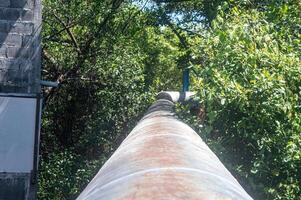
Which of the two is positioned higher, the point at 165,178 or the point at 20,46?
the point at 165,178

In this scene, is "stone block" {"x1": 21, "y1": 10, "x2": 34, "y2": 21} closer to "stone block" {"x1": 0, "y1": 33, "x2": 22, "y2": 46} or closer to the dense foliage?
"stone block" {"x1": 0, "y1": 33, "x2": 22, "y2": 46}

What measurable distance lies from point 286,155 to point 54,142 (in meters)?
7.10

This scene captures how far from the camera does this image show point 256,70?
609 cm

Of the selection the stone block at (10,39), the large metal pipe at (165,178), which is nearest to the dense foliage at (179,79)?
the stone block at (10,39)

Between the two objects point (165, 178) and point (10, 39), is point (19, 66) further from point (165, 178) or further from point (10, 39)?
point (165, 178)

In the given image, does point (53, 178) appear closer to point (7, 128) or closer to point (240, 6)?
point (7, 128)

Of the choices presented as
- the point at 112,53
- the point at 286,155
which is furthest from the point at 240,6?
the point at 286,155

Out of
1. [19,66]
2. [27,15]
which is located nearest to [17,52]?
[19,66]

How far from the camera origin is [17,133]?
9.69 m

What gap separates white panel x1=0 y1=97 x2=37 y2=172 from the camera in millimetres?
9547

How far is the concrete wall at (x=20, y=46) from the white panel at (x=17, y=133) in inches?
8.1

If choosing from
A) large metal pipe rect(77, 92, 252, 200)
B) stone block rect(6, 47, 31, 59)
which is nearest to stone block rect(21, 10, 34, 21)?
stone block rect(6, 47, 31, 59)

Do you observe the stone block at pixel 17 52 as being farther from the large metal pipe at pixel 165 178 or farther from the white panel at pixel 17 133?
the large metal pipe at pixel 165 178

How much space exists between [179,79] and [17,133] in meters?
10.0
